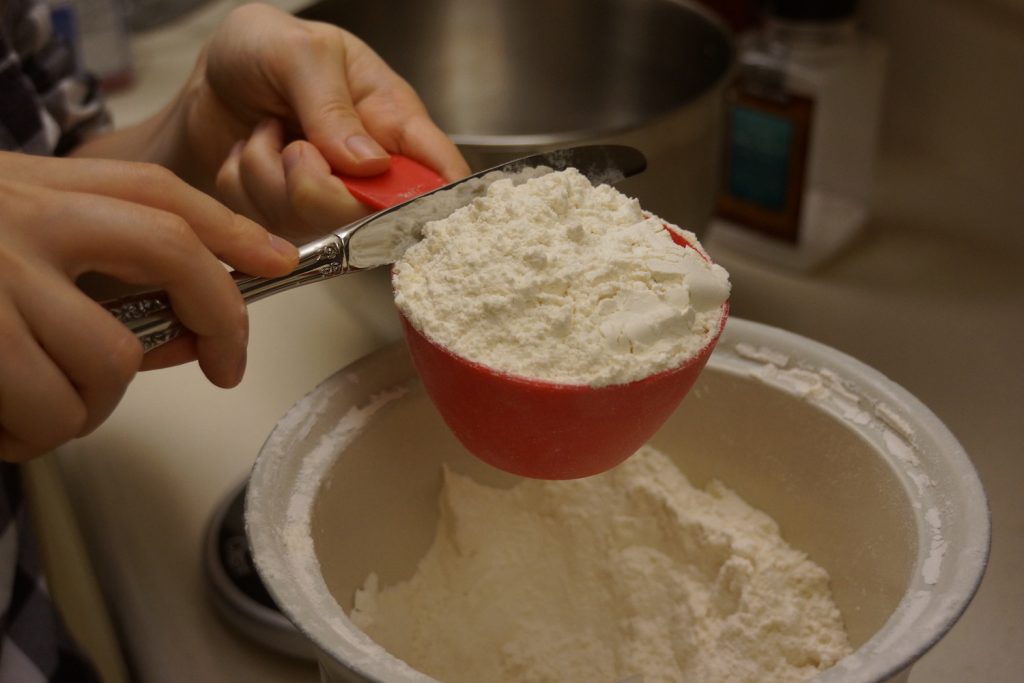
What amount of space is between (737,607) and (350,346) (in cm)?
43

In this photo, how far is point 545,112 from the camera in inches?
40.1

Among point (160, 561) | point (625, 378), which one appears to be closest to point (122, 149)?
point (160, 561)

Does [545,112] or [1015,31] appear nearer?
[1015,31]

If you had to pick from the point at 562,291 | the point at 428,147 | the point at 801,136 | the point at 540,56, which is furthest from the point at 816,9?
the point at 562,291

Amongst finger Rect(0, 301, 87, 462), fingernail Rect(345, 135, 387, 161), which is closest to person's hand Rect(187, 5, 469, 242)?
fingernail Rect(345, 135, 387, 161)

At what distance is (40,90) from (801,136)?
665 mm

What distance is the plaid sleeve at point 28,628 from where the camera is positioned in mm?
623

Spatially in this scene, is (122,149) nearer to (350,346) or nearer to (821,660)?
(350,346)

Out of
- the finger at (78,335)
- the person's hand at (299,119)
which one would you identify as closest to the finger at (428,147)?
the person's hand at (299,119)

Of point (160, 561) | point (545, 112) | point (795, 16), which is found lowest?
point (160, 561)

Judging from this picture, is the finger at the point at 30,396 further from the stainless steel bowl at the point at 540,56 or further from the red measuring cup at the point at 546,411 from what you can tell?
the stainless steel bowl at the point at 540,56

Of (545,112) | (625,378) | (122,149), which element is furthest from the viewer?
(545,112)

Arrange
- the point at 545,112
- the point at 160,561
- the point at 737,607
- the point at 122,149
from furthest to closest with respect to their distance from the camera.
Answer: the point at 545,112 < the point at 122,149 < the point at 160,561 < the point at 737,607

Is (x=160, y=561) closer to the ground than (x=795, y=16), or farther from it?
closer to the ground
